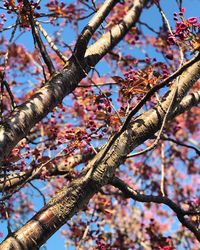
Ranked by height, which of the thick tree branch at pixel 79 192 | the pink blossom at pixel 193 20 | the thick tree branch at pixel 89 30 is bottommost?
the thick tree branch at pixel 79 192

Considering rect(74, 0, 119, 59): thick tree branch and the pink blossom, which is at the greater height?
rect(74, 0, 119, 59): thick tree branch

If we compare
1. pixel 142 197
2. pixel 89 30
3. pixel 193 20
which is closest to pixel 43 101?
pixel 89 30

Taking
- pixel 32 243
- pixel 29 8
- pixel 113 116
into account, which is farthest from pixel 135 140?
pixel 29 8

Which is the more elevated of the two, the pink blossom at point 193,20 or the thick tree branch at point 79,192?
the pink blossom at point 193,20

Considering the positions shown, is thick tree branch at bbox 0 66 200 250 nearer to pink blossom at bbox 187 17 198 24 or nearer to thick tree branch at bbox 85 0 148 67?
pink blossom at bbox 187 17 198 24

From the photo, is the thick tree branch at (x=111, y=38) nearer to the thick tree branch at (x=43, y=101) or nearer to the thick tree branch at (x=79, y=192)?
the thick tree branch at (x=43, y=101)

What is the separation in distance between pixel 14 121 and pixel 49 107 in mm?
384

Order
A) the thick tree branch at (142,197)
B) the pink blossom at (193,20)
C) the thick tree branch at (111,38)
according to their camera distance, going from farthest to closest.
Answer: the thick tree branch at (111,38) < the thick tree branch at (142,197) < the pink blossom at (193,20)

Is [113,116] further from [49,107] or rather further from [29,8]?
[29,8]

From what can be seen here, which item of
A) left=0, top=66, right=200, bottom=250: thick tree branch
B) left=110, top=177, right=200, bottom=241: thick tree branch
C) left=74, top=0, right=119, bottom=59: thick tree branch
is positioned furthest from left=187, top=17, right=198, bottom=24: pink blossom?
left=110, top=177, right=200, bottom=241: thick tree branch

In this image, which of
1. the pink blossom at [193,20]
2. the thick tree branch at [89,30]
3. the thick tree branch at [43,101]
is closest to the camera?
the pink blossom at [193,20]

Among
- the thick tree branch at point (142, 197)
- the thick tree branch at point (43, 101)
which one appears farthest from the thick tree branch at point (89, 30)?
the thick tree branch at point (142, 197)

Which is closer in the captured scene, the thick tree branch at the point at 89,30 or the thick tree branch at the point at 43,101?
the thick tree branch at the point at 43,101

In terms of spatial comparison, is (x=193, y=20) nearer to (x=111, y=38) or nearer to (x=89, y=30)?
(x=89, y=30)
